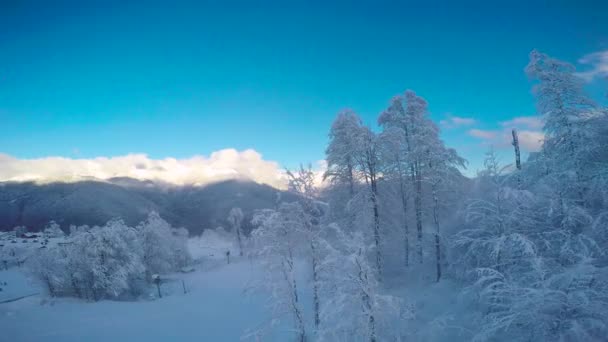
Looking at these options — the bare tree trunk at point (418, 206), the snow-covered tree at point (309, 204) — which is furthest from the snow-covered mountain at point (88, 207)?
the snow-covered tree at point (309, 204)

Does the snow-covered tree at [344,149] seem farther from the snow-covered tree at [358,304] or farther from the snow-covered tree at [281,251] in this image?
the snow-covered tree at [358,304]

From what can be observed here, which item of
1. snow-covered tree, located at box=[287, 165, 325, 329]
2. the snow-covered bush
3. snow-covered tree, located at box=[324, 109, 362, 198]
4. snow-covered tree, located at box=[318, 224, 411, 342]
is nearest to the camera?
snow-covered tree, located at box=[318, 224, 411, 342]

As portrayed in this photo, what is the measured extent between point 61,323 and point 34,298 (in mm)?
10602

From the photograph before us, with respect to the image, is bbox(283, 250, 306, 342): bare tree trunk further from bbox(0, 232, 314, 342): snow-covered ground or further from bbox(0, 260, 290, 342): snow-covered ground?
bbox(0, 260, 290, 342): snow-covered ground

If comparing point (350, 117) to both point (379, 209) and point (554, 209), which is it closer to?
point (379, 209)

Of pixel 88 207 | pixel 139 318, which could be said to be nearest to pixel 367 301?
pixel 139 318

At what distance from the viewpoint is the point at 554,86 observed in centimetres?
1338

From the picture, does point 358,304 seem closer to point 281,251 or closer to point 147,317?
point 281,251

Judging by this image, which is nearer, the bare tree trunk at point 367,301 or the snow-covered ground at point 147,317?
the bare tree trunk at point 367,301

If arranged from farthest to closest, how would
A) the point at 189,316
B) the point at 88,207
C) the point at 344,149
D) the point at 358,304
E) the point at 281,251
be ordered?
1. the point at 88,207
2. the point at 189,316
3. the point at 344,149
4. the point at 281,251
5. the point at 358,304

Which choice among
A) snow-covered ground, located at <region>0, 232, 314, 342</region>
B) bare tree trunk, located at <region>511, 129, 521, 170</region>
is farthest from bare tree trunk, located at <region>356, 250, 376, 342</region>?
bare tree trunk, located at <region>511, 129, 521, 170</region>

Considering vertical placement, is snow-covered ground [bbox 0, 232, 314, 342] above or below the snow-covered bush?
below

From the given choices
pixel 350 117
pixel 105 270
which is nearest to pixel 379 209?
pixel 350 117

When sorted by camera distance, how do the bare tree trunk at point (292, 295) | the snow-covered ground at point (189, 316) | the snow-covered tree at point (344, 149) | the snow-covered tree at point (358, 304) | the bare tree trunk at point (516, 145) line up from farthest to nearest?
the snow-covered tree at point (344, 149) < the bare tree trunk at point (516, 145) < the bare tree trunk at point (292, 295) < the snow-covered ground at point (189, 316) < the snow-covered tree at point (358, 304)
